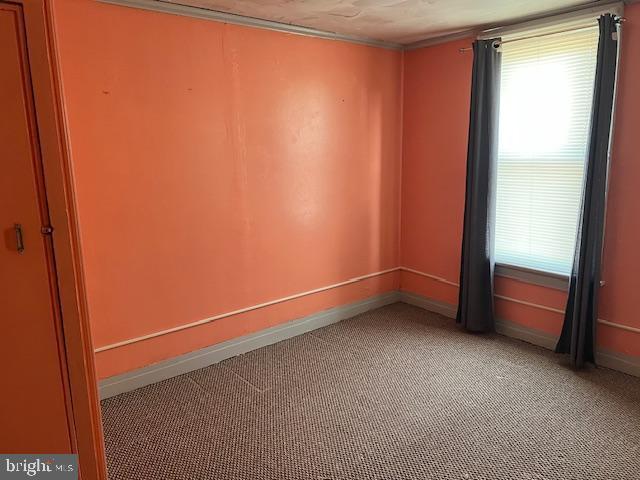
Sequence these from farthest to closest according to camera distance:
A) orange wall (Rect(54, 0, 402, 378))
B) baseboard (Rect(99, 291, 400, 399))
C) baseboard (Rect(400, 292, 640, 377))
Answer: baseboard (Rect(400, 292, 640, 377))
baseboard (Rect(99, 291, 400, 399))
orange wall (Rect(54, 0, 402, 378))

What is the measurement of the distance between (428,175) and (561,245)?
3.74 ft

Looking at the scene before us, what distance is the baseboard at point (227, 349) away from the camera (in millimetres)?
2668

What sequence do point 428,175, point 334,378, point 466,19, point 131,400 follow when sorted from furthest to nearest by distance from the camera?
point 428,175 < point 466,19 < point 334,378 < point 131,400

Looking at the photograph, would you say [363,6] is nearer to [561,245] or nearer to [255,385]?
[561,245]

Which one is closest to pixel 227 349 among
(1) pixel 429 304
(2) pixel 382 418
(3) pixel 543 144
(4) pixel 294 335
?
(4) pixel 294 335

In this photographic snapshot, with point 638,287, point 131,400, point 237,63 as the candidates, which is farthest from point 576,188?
point 131,400

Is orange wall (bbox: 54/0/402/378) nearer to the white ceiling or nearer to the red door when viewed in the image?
the white ceiling

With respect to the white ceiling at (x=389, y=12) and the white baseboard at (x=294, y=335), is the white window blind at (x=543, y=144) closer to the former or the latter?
the white ceiling at (x=389, y=12)

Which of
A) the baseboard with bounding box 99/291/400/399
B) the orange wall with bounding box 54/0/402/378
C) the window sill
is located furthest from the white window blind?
the baseboard with bounding box 99/291/400/399

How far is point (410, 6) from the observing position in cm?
263

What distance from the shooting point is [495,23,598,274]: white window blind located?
9.23 ft

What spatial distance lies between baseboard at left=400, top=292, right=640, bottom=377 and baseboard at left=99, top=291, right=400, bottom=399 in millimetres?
288

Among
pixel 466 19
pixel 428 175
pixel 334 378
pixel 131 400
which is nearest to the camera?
pixel 131 400

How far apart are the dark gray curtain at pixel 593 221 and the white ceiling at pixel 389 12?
39 centimetres
